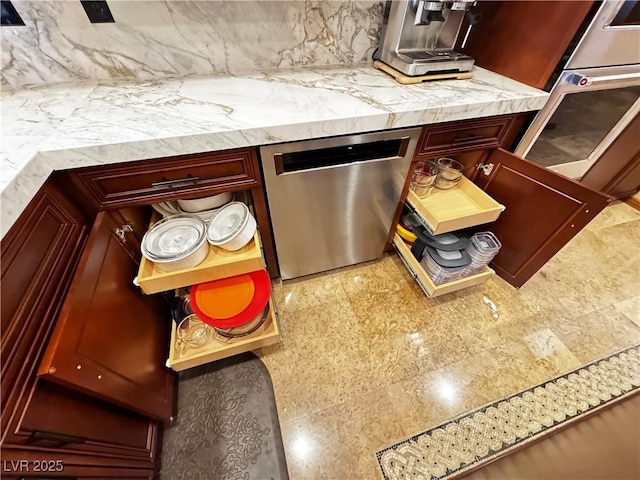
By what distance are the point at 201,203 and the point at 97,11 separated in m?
0.75

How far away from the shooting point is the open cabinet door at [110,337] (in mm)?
563

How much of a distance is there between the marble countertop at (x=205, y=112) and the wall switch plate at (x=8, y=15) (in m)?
0.19

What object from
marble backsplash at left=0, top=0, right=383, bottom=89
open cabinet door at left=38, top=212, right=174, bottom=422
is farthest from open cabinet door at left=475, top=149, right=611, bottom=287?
open cabinet door at left=38, top=212, right=174, bottom=422

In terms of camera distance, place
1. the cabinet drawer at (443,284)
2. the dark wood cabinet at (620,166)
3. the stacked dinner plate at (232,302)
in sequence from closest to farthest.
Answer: the stacked dinner plate at (232,302) < the cabinet drawer at (443,284) < the dark wood cabinet at (620,166)

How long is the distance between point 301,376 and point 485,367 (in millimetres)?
794

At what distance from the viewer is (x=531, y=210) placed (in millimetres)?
1134

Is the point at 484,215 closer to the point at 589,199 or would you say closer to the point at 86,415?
the point at 589,199

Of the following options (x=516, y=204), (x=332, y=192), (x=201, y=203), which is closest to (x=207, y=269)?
(x=201, y=203)

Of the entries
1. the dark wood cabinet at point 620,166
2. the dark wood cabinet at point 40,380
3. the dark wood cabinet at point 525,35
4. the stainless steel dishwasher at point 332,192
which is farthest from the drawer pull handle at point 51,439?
the dark wood cabinet at point 620,166

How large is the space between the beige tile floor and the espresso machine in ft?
3.13

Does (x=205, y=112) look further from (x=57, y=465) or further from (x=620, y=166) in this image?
(x=620, y=166)

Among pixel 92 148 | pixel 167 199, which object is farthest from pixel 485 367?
pixel 92 148

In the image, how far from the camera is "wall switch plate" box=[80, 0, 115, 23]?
0.93 meters

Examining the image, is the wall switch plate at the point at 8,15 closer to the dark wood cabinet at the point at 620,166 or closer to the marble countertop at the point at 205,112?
the marble countertop at the point at 205,112
